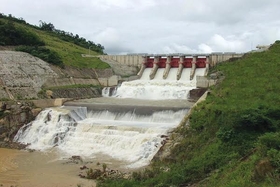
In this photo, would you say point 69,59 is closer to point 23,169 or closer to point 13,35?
point 13,35

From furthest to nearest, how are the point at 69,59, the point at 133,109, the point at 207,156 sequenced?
the point at 69,59, the point at 133,109, the point at 207,156

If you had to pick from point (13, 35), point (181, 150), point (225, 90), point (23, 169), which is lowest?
point (23, 169)

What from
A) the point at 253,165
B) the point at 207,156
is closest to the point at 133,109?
the point at 207,156

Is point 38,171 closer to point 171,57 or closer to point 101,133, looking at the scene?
point 101,133

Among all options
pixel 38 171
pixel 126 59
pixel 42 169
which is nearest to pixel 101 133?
pixel 42 169

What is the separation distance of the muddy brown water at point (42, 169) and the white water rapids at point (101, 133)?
3.23 ft

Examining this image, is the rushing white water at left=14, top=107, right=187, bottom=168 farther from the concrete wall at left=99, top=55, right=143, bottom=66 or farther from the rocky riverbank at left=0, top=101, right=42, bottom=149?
the concrete wall at left=99, top=55, right=143, bottom=66

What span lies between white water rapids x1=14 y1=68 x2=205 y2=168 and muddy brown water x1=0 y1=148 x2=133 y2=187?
98 cm

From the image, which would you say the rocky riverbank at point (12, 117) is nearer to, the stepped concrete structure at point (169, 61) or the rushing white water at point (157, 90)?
the rushing white water at point (157, 90)

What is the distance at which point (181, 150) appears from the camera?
55.2 feet

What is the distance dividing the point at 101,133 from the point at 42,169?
5304 millimetres

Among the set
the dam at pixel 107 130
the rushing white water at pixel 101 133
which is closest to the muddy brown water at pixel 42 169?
the dam at pixel 107 130

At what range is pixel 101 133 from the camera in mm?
22078

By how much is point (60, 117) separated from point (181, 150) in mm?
11560
